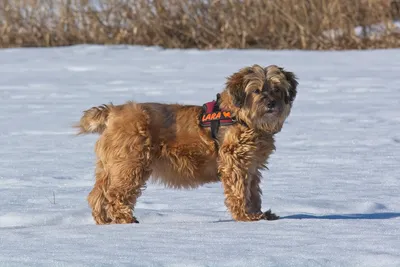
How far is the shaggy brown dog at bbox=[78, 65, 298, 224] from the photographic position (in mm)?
6262

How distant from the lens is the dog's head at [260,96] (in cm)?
623

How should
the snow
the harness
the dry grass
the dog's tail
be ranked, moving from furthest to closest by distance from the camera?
1. the dry grass
2. the dog's tail
3. the harness
4. the snow

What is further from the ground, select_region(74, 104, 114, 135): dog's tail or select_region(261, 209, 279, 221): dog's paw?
select_region(74, 104, 114, 135): dog's tail

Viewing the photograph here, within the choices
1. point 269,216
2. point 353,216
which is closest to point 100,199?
point 269,216

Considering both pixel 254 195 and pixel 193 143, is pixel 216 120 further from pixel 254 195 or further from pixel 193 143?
pixel 254 195

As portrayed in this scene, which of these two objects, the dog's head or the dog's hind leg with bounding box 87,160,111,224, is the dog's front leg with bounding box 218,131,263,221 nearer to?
the dog's head

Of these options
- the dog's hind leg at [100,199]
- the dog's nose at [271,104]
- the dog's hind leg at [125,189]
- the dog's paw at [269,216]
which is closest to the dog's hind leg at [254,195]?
the dog's paw at [269,216]

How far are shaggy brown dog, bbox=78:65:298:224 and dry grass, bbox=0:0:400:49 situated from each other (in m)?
11.6

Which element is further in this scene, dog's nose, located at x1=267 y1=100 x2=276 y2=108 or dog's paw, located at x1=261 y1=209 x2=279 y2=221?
dog's paw, located at x1=261 y1=209 x2=279 y2=221

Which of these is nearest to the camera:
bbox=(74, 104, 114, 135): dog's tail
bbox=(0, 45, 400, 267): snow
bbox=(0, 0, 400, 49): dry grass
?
bbox=(0, 45, 400, 267): snow


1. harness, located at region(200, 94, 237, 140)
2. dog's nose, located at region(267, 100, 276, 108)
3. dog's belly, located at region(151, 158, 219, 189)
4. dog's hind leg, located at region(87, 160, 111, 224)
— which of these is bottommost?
dog's hind leg, located at region(87, 160, 111, 224)

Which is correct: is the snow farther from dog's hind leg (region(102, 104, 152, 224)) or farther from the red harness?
the red harness

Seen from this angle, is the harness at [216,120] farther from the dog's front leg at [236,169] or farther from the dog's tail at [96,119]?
the dog's tail at [96,119]

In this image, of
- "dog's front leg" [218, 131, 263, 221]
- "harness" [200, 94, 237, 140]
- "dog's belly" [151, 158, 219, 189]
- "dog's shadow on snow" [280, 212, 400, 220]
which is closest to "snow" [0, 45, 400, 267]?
"dog's shadow on snow" [280, 212, 400, 220]
